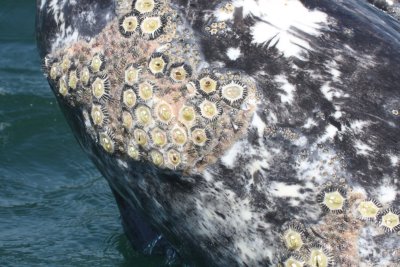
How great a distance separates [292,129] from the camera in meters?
4.12

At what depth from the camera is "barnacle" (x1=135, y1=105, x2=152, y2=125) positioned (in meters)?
4.31

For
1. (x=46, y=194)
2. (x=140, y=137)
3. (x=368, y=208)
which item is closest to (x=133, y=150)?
(x=140, y=137)

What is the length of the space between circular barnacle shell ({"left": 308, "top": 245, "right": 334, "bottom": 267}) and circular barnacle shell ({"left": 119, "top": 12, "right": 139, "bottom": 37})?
1284 millimetres

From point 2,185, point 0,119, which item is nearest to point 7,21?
point 0,119

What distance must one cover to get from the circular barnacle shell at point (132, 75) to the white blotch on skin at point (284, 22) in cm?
55

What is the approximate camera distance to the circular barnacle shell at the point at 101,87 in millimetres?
4445

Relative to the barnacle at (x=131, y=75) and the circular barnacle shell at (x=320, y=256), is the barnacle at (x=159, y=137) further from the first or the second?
the circular barnacle shell at (x=320, y=256)

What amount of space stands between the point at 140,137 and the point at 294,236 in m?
0.84

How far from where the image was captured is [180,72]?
4258mm

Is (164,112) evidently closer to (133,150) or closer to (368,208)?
(133,150)

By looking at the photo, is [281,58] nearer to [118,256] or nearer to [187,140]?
[187,140]

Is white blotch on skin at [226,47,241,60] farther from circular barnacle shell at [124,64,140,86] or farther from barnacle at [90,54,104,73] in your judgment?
barnacle at [90,54,104,73]

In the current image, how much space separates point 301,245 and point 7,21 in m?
7.20

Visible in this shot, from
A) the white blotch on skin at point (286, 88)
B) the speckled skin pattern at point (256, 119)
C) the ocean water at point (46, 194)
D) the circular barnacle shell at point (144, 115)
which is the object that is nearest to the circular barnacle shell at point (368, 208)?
the speckled skin pattern at point (256, 119)
